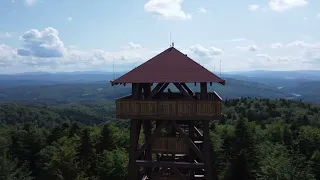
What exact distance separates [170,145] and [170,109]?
2169 mm

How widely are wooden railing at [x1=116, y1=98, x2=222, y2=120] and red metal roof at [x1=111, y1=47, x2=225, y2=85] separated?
111 centimetres

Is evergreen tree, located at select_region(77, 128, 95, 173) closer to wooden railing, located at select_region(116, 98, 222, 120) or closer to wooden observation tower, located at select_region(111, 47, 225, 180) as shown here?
wooden observation tower, located at select_region(111, 47, 225, 180)

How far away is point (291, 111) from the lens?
9269 cm

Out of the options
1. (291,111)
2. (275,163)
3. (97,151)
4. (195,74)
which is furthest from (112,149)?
(291,111)

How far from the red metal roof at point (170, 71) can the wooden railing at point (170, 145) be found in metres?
3.34

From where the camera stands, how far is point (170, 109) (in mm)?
19375

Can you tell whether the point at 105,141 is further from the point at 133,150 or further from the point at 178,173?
the point at 178,173

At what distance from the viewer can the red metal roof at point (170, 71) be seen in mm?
19125

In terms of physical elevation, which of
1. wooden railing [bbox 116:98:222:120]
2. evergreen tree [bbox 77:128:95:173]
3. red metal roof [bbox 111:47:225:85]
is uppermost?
red metal roof [bbox 111:47:225:85]

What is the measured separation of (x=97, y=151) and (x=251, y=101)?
69.6 m

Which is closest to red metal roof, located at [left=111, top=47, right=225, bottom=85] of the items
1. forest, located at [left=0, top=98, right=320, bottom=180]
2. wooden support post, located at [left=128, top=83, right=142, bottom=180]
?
wooden support post, located at [left=128, top=83, right=142, bottom=180]

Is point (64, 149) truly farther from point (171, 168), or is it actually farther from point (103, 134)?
point (171, 168)

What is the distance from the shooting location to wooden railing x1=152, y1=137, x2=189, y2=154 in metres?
20.1

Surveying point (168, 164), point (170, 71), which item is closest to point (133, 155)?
point (168, 164)
